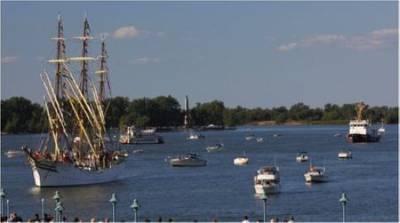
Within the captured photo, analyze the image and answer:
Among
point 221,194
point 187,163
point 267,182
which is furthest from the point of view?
point 187,163

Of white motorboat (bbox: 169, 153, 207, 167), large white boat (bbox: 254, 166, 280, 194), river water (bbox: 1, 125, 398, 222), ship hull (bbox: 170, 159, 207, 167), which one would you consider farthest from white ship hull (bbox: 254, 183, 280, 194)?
white motorboat (bbox: 169, 153, 207, 167)

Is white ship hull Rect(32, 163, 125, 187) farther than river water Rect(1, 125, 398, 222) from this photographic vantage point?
Yes

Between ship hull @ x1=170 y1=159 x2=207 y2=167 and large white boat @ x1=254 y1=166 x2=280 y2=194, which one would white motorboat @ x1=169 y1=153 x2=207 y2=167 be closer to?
ship hull @ x1=170 y1=159 x2=207 y2=167

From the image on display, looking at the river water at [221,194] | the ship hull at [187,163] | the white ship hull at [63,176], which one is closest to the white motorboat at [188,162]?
the ship hull at [187,163]

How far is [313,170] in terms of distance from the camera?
3893 inches

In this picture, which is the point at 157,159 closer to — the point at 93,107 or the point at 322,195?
the point at 93,107

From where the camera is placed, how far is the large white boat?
85125mm

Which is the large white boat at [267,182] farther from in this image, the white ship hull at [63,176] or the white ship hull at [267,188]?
the white ship hull at [63,176]

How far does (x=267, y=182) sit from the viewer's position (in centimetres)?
8831

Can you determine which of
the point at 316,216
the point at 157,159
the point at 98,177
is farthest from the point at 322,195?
the point at 157,159

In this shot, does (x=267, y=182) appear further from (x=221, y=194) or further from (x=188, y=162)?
(x=188, y=162)

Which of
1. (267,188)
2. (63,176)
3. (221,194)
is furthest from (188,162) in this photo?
(267,188)

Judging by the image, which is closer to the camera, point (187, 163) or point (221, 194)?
point (221, 194)

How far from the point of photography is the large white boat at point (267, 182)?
85125 millimetres
